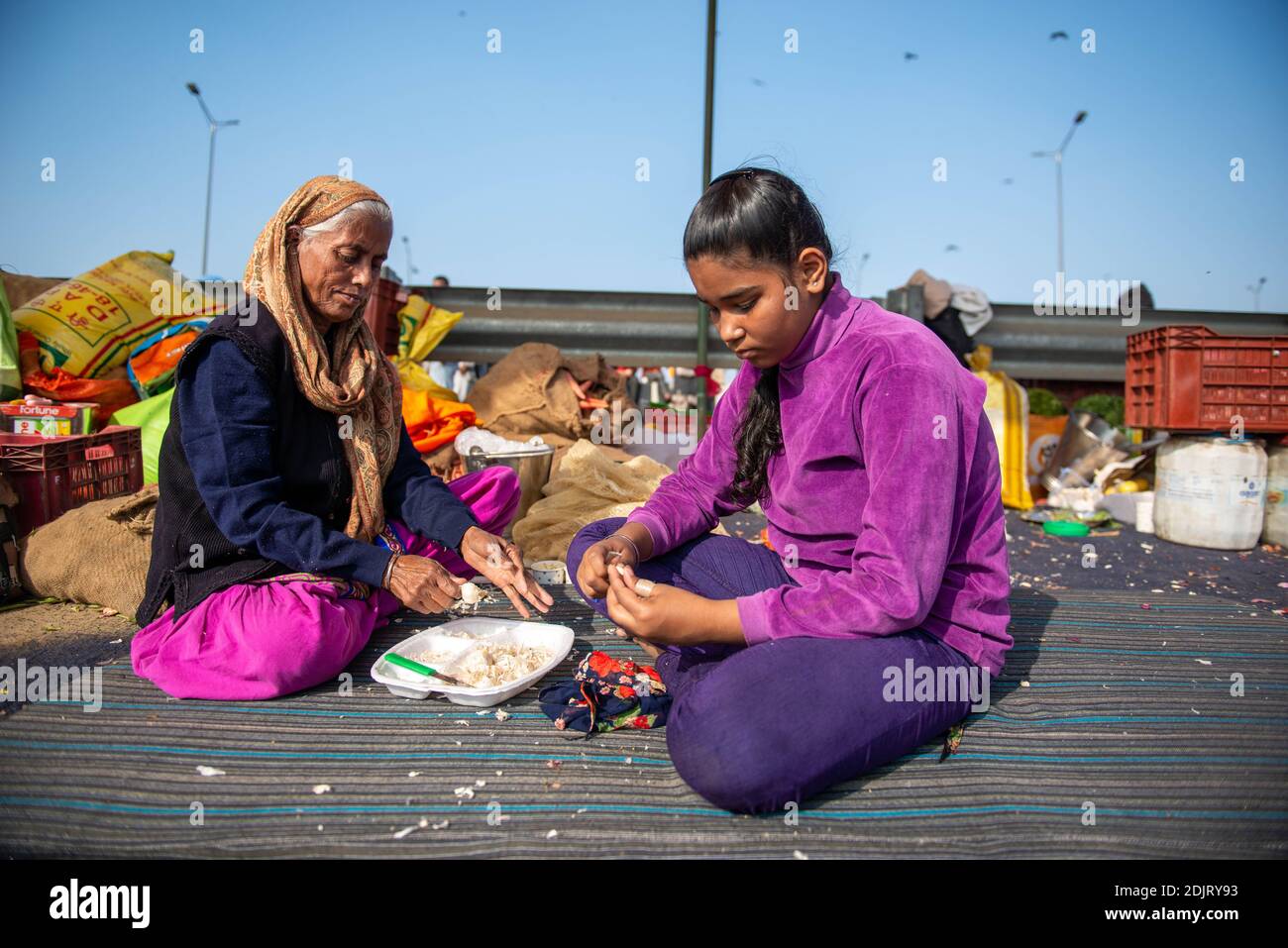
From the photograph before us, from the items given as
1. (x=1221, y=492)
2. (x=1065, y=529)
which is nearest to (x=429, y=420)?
(x=1065, y=529)

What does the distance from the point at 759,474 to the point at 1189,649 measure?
1631 millimetres

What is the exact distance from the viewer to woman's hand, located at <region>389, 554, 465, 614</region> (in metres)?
2.18

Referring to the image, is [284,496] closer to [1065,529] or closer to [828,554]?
[828,554]

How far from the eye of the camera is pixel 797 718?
163 cm

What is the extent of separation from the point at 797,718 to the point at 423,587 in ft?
3.59

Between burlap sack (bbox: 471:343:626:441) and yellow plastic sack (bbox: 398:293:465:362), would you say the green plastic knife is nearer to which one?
burlap sack (bbox: 471:343:626:441)

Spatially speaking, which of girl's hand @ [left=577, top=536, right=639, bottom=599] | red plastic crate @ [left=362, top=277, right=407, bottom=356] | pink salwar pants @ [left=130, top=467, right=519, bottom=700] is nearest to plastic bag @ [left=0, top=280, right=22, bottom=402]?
red plastic crate @ [left=362, top=277, right=407, bottom=356]

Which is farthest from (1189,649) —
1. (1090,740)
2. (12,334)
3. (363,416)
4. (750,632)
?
(12,334)

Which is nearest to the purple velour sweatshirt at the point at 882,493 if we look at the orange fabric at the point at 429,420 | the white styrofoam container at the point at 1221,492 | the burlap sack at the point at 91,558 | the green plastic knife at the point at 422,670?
the green plastic knife at the point at 422,670

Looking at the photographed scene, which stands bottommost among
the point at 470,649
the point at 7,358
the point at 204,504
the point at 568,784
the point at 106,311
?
the point at 568,784

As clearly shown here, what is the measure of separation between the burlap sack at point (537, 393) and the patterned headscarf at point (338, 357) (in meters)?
2.29

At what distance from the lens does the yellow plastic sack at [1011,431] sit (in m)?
5.49

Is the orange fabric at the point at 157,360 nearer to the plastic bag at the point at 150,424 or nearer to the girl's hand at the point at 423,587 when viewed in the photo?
the plastic bag at the point at 150,424

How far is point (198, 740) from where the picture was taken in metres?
1.93
